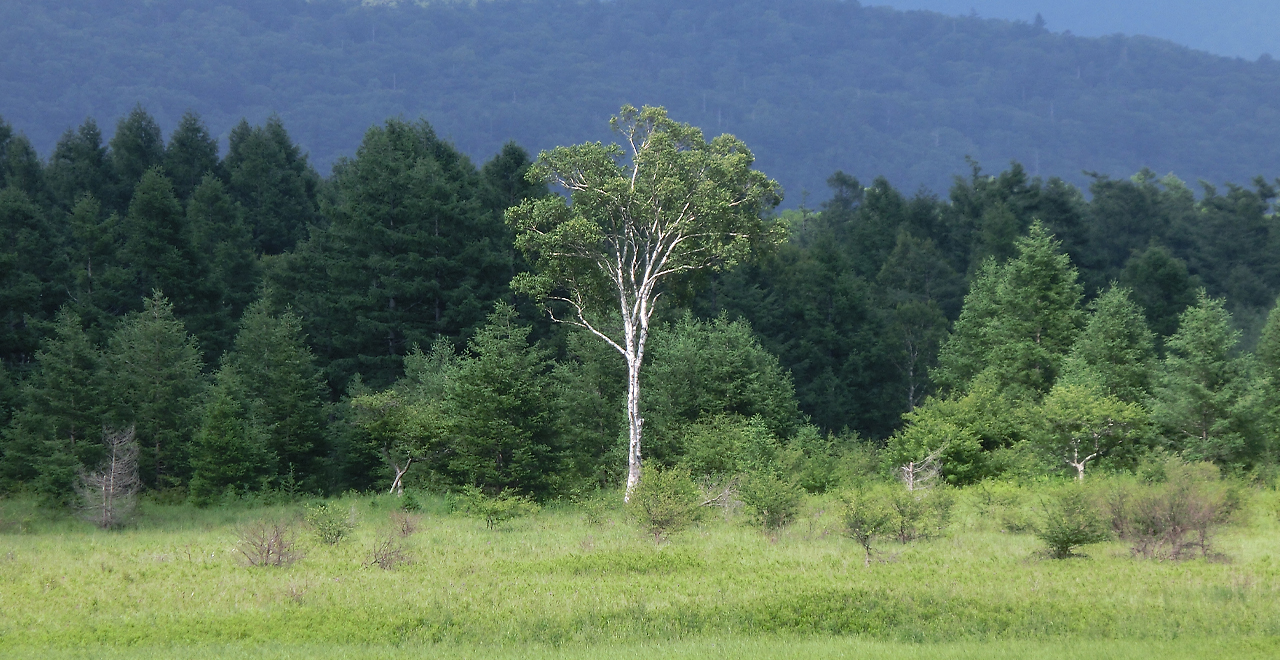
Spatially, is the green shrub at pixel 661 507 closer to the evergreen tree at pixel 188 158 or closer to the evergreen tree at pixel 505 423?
the evergreen tree at pixel 505 423

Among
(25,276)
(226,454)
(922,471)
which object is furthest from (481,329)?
(922,471)

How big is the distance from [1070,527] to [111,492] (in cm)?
2724

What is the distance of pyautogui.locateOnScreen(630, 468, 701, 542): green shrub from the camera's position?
2705 centimetres

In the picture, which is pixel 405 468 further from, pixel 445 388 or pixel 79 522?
pixel 79 522

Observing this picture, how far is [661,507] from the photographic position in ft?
88.7

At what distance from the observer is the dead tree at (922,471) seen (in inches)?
1246

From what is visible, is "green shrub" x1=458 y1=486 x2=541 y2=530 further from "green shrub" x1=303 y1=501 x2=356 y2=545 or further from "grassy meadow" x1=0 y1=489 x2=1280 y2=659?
"green shrub" x1=303 y1=501 x2=356 y2=545

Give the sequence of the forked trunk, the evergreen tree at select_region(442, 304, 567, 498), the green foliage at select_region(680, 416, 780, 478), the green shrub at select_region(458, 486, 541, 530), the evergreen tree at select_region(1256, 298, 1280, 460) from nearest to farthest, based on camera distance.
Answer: the green shrub at select_region(458, 486, 541, 530) < the evergreen tree at select_region(442, 304, 567, 498) < the forked trunk < the green foliage at select_region(680, 416, 780, 478) < the evergreen tree at select_region(1256, 298, 1280, 460)

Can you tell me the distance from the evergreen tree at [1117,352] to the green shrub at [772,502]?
1853 centimetres

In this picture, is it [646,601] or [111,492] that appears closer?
[646,601]

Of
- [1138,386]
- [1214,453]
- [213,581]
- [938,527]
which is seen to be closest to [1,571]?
[213,581]

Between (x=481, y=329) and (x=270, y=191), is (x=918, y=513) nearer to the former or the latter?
(x=481, y=329)

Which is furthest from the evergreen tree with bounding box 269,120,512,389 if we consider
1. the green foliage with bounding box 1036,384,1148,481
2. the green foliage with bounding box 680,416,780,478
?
the green foliage with bounding box 1036,384,1148,481

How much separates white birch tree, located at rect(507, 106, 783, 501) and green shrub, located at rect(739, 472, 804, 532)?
9.01 metres
